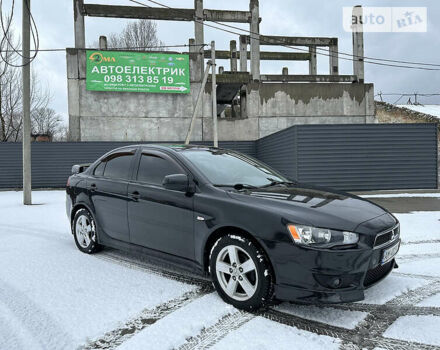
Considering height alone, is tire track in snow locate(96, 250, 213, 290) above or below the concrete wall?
below

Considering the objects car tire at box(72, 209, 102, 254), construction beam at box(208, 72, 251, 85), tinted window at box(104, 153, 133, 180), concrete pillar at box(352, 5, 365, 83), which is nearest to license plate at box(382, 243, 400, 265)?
tinted window at box(104, 153, 133, 180)

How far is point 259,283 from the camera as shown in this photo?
2.80 metres

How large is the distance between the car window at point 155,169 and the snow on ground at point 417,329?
Answer: 7.31 ft

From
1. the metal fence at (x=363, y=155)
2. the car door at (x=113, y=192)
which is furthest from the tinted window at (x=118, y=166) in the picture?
the metal fence at (x=363, y=155)

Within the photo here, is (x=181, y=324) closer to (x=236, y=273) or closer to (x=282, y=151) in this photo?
(x=236, y=273)

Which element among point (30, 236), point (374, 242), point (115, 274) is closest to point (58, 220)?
point (30, 236)

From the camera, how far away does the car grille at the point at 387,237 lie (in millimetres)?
2832

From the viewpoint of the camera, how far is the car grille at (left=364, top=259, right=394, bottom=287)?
109 inches

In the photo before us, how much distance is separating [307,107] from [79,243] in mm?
17842

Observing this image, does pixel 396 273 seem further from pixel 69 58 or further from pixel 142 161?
pixel 69 58

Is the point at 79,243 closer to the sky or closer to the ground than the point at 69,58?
closer to the ground

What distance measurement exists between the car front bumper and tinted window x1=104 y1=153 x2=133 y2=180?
2297 mm

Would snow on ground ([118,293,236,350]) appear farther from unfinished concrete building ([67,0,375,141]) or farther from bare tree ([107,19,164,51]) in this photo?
bare tree ([107,19,164,51])

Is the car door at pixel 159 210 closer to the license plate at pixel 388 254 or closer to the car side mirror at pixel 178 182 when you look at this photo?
the car side mirror at pixel 178 182
